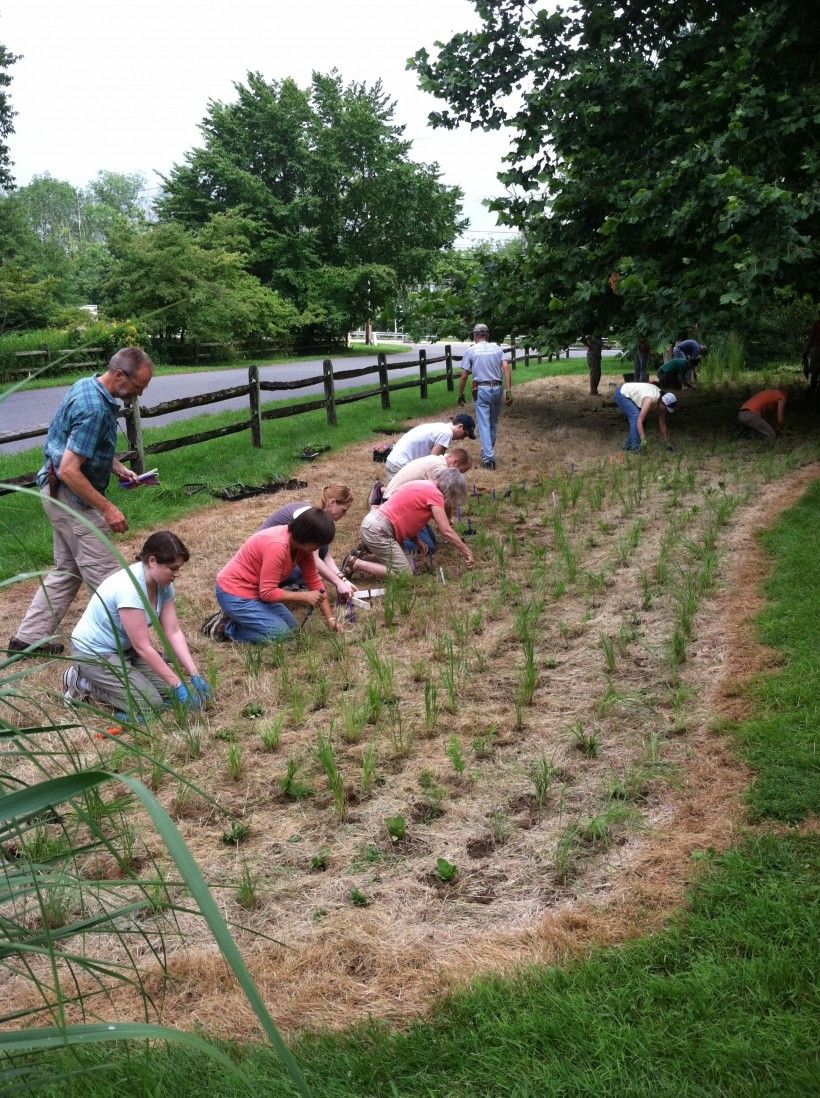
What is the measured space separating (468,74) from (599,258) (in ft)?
11.9

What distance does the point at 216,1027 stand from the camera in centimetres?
261

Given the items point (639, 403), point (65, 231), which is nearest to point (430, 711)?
point (639, 403)

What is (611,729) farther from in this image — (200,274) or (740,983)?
(200,274)

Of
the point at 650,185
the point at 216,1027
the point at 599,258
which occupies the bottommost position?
the point at 216,1027

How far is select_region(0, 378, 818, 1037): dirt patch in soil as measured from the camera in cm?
290

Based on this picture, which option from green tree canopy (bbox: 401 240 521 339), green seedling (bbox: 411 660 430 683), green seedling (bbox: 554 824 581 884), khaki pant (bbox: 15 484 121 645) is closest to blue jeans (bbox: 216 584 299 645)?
khaki pant (bbox: 15 484 121 645)

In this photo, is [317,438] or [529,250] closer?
[317,438]

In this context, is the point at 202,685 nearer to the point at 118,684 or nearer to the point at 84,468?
the point at 118,684

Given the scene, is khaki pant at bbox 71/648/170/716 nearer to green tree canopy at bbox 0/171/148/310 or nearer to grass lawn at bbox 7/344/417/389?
grass lawn at bbox 7/344/417/389

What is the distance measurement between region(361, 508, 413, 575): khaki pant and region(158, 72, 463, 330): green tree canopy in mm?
31391

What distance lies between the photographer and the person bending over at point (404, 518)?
6945mm

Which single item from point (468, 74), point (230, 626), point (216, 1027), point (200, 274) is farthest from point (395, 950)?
point (200, 274)

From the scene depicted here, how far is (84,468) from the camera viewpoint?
523 cm

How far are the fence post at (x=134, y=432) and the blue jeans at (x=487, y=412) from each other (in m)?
3.92
